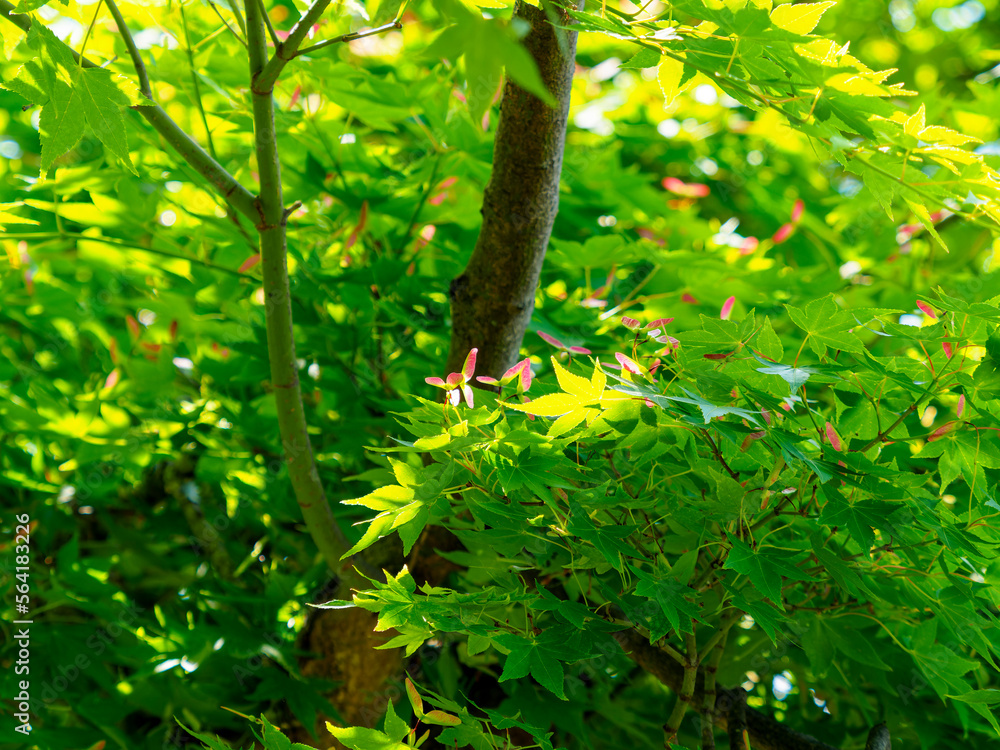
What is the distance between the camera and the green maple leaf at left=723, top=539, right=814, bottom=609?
0.53 metres

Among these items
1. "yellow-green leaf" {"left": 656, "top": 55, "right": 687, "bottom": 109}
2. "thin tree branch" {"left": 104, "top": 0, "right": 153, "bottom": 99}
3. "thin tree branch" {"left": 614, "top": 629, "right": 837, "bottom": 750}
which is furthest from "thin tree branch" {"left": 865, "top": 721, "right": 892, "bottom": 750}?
"thin tree branch" {"left": 104, "top": 0, "right": 153, "bottom": 99}

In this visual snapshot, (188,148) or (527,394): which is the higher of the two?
(188,148)

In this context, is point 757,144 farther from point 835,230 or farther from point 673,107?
point 673,107

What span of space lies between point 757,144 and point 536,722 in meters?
1.35

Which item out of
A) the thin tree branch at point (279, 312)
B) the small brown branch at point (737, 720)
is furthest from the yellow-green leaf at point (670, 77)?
the small brown branch at point (737, 720)

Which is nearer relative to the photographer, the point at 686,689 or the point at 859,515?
the point at 859,515

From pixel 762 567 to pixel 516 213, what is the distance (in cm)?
41

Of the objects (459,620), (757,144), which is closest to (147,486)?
(459,620)

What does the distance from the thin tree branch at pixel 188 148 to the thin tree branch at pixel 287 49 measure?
0.07 meters

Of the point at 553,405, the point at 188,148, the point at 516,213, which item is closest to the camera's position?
the point at 553,405

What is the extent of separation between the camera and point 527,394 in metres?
0.68

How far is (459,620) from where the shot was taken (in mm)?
567

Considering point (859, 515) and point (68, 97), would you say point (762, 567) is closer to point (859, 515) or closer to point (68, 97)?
point (859, 515)

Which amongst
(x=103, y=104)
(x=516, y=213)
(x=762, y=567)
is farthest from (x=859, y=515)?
(x=103, y=104)
